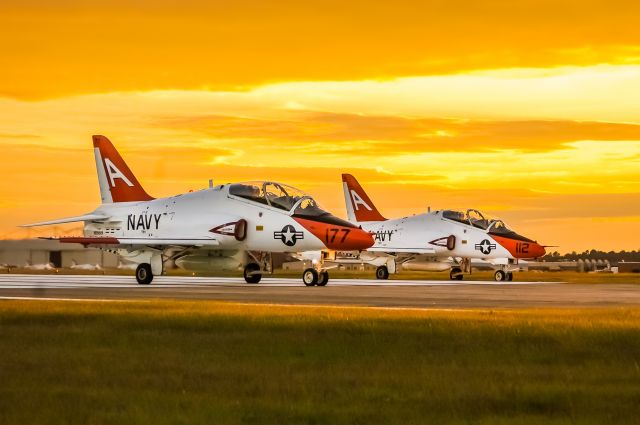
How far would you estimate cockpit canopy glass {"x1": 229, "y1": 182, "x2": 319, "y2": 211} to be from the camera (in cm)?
4553

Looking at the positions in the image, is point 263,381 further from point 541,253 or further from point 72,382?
point 541,253

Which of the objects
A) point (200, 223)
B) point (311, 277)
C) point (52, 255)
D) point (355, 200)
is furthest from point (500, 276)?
point (52, 255)

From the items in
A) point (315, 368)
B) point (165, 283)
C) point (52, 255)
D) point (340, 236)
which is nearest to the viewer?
point (315, 368)

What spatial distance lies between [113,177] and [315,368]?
4201cm

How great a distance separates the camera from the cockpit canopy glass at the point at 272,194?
149 ft

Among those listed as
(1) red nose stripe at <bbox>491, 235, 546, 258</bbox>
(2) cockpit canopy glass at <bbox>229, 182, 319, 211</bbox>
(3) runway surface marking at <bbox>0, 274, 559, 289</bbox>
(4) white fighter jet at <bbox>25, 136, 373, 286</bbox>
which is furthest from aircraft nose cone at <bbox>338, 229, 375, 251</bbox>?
(1) red nose stripe at <bbox>491, 235, 546, 258</bbox>

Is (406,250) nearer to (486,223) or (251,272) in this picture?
(486,223)

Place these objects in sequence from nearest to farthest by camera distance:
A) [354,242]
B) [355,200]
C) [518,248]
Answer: [354,242] < [518,248] < [355,200]

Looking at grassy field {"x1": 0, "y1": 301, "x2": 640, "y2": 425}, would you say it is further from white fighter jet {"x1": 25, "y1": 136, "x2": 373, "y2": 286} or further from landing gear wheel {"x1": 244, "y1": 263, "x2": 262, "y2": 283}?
landing gear wheel {"x1": 244, "y1": 263, "x2": 262, "y2": 283}

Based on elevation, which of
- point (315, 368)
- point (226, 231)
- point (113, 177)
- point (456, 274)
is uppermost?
point (113, 177)

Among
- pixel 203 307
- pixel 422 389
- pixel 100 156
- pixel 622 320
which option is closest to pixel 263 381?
pixel 422 389

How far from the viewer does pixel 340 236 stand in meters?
43.6

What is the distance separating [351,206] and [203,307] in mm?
52953

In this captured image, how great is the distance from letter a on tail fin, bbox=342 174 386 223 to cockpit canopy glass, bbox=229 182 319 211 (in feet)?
104
